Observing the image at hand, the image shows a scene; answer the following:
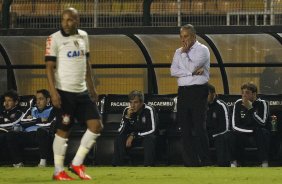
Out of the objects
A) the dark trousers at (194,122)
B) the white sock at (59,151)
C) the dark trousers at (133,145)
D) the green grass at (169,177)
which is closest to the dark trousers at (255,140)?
the dark trousers at (133,145)

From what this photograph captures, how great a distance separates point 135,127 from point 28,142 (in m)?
1.90

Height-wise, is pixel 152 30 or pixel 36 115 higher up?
pixel 152 30

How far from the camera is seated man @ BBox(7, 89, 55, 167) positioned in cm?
1694

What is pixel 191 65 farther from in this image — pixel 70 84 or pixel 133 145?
pixel 70 84

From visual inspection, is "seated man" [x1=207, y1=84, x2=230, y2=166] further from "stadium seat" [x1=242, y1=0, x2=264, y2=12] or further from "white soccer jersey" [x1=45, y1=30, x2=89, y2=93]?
"white soccer jersey" [x1=45, y1=30, x2=89, y2=93]

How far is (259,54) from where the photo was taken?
700 inches

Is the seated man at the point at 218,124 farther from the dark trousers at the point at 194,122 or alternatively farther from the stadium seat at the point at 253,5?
the stadium seat at the point at 253,5

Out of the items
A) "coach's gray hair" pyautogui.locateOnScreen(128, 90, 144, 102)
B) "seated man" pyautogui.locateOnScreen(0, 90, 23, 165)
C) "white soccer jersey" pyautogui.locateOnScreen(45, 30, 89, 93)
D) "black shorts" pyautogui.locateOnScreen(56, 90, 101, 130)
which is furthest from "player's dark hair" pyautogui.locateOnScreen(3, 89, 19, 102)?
"white soccer jersey" pyautogui.locateOnScreen(45, 30, 89, 93)

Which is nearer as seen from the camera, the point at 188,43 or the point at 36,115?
the point at 188,43

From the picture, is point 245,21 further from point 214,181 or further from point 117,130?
point 214,181

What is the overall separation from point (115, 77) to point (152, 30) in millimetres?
1445

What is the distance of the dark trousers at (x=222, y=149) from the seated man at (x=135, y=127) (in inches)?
40.5

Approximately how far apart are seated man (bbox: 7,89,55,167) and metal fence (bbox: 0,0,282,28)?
82.2 inches

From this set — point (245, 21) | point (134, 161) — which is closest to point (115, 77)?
point (134, 161)
